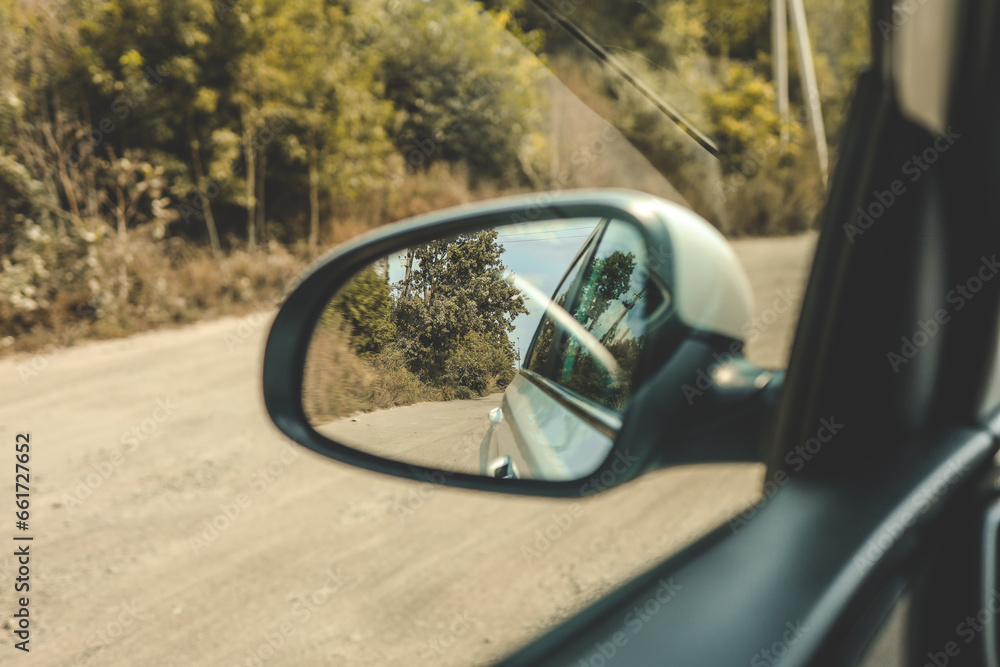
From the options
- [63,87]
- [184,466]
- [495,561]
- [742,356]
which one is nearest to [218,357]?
[184,466]

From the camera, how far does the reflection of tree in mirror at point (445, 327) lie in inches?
35.1

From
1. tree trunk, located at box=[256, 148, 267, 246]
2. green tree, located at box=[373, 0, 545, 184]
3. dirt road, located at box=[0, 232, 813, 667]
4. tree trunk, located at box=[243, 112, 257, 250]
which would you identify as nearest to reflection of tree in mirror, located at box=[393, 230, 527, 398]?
dirt road, located at box=[0, 232, 813, 667]

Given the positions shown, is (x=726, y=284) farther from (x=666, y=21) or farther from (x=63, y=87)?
(x=63, y=87)

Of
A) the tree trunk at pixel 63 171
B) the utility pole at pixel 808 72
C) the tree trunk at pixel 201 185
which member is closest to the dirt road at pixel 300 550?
the utility pole at pixel 808 72

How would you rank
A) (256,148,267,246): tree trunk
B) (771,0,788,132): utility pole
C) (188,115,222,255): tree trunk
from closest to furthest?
(771,0,788,132): utility pole → (188,115,222,255): tree trunk → (256,148,267,246): tree trunk

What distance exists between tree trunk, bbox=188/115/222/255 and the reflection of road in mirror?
33.5 ft

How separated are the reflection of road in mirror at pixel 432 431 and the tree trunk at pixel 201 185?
33.5 ft

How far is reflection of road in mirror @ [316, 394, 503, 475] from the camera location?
3.06ft

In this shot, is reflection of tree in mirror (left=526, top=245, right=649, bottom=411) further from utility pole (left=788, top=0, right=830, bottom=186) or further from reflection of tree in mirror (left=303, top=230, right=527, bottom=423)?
utility pole (left=788, top=0, right=830, bottom=186)

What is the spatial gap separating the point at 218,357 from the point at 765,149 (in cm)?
608

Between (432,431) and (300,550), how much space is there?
237 cm

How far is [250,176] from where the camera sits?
1077 centimetres

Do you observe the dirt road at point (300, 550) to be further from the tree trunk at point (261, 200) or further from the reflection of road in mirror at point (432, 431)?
the tree trunk at point (261, 200)

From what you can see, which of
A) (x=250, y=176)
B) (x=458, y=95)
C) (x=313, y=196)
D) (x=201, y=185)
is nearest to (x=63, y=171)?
(x=201, y=185)
